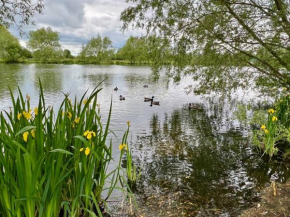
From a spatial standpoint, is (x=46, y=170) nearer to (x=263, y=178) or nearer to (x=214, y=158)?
(x=263, y=178)

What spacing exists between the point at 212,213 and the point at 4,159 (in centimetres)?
325

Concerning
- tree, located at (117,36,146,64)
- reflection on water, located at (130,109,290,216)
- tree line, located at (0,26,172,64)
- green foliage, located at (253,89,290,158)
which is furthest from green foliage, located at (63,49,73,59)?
green foliage, located at (253,89,290,158)

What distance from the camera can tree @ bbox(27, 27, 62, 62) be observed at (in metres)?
66.4

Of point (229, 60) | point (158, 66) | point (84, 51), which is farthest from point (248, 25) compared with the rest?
point (84, 51)

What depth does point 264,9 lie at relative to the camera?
6.25 metres

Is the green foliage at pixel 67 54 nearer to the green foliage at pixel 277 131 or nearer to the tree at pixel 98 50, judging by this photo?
the tree at pixel 98 50

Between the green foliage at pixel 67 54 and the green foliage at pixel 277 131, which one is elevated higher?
the green foliage at pixel 67 54

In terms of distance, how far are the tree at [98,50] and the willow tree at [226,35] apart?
71.1 meters

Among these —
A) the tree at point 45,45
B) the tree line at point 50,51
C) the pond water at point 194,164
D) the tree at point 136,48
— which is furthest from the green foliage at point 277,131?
the tree at point 45,45

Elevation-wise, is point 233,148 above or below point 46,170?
below

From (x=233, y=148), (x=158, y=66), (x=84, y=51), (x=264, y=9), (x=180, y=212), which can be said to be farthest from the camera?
(x=84, y=51)

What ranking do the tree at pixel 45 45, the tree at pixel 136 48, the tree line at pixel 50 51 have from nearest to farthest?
the tree at pixel 136 48 < the tree line at pixel 50 51 < the tree at pixel 45 45

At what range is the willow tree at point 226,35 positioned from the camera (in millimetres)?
6266

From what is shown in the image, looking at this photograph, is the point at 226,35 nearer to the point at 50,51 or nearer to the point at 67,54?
the point at 50,51
